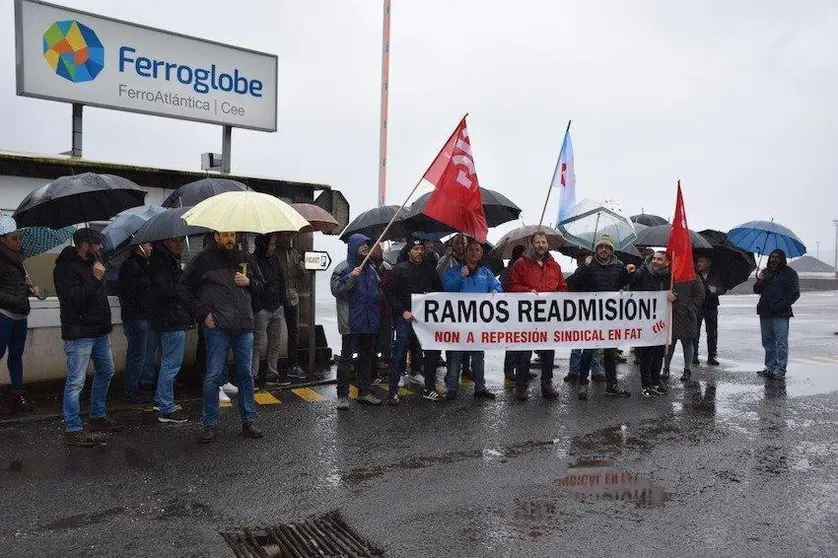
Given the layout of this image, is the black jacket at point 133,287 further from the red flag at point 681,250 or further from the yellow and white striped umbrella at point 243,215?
the red flag at point 681,250

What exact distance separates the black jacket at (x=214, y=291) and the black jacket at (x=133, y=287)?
1.61m

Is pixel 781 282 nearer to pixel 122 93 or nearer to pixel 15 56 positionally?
pixel 122 93

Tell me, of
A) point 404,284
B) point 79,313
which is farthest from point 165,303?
point 404,284

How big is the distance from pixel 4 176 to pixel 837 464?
960cm

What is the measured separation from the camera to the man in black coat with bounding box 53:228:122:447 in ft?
20.2

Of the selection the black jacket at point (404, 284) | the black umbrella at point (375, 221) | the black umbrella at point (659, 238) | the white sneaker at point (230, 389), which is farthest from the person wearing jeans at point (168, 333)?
the black umbrella at point (659, 238)

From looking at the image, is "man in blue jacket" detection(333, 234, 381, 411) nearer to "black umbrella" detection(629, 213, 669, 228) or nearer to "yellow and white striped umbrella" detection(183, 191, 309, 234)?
"yellow and white striped umbrella" detection(183, 191, 309, 234)

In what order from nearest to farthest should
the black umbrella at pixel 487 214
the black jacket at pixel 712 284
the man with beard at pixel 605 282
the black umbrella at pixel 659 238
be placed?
the man with beard at pixel 605 282 → the black umbrella at pixel 487 214 → the black umbrella at pixel 659 238 → the black jacket at pixel 712 284

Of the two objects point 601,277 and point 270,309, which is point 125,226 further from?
point 601,277

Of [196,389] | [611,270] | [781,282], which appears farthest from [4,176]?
[781,282]

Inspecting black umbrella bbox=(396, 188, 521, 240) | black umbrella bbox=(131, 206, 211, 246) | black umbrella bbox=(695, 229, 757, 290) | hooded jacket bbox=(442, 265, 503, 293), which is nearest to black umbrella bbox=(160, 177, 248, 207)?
black umbrella bbox=(131, 206, 211, 246)

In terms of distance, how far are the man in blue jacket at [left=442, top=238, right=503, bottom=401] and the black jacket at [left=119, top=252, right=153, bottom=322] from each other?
3586 millimetres

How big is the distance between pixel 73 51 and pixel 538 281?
24.3ft

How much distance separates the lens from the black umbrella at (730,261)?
11148mm
